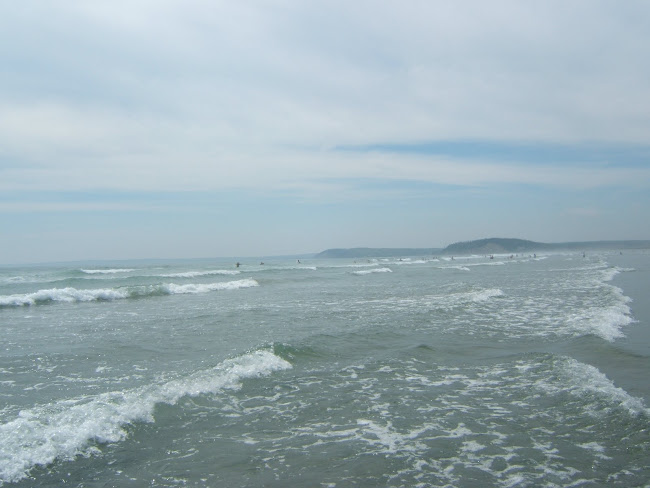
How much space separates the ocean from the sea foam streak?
32 millimetres

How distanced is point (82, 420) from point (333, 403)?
422cm

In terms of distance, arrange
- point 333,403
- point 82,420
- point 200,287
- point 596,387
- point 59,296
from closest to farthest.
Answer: point 82,420 → point 333,403 → point 596,387 → point 59,296 → point 200,287

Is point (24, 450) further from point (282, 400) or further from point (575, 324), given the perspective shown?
point (575, 324)

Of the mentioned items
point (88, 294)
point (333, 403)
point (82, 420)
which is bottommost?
point (333, 403)

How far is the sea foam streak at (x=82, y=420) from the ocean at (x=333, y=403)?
32mm

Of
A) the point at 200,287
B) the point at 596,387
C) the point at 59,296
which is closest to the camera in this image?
the point at 596,387

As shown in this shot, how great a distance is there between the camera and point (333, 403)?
344 inches

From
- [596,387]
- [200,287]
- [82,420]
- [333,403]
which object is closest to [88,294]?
[200,287]

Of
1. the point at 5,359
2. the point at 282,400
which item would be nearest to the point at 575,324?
the point at 282,400

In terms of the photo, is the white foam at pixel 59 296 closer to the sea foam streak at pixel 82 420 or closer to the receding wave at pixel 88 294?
the receding wave at pixel 88 294

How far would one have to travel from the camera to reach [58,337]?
52.2 ft

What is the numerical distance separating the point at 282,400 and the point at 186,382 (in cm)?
226

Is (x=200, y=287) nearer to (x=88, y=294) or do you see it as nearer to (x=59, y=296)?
(x=88, y=294)

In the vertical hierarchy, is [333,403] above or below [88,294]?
below
